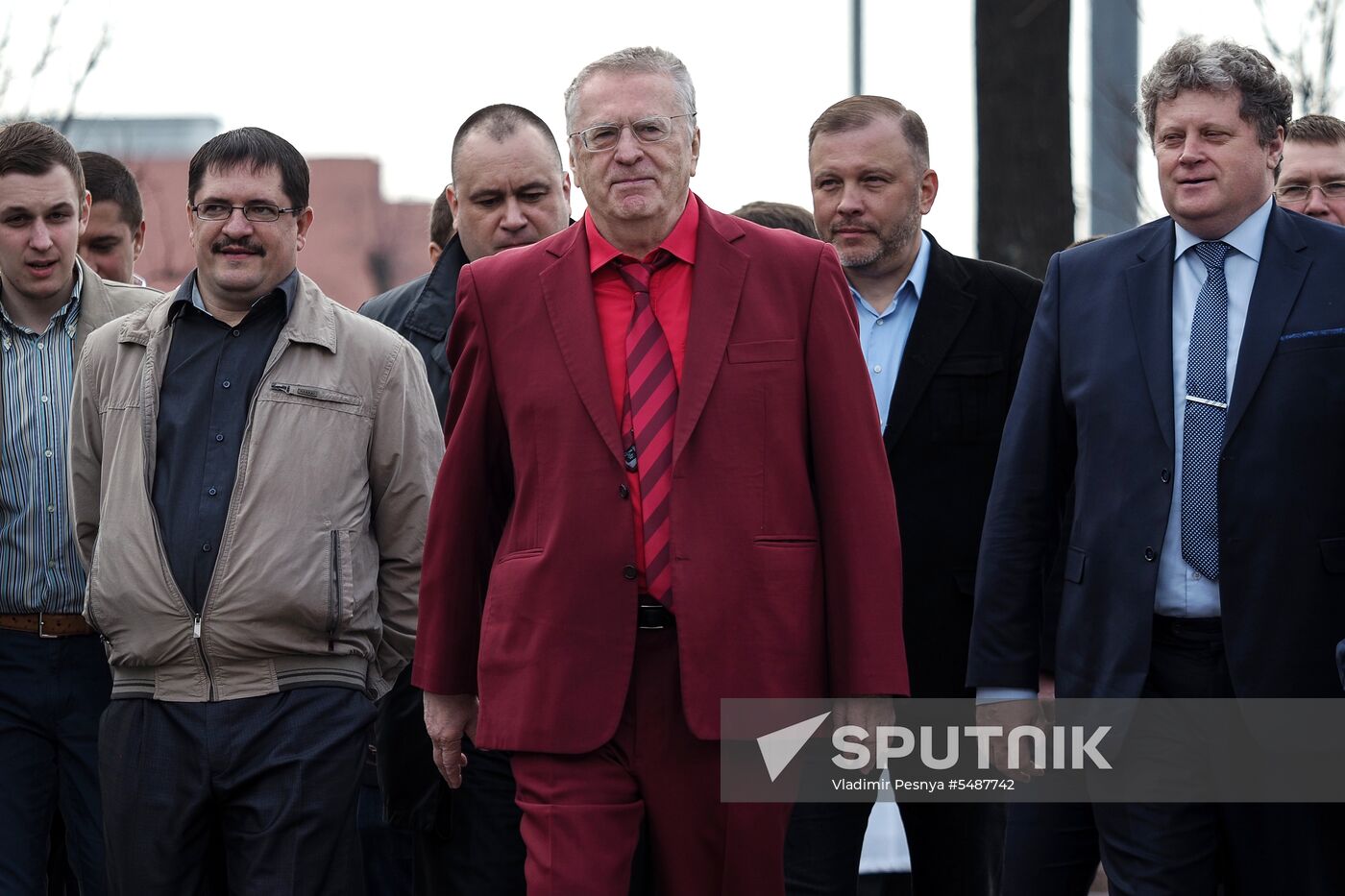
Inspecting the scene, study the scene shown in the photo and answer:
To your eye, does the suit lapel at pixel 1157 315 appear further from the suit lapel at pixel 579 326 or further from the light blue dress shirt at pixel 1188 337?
the suit lapel at pixel 579 326

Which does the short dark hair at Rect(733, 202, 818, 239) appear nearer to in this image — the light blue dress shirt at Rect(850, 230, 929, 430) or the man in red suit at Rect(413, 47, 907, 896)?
the light blue dress shirt at Rect(850, 230, 929, 430)

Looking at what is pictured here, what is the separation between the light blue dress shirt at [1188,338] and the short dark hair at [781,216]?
2072mm

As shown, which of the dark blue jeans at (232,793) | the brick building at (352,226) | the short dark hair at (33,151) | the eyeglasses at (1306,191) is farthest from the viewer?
the brick building at (352,226)

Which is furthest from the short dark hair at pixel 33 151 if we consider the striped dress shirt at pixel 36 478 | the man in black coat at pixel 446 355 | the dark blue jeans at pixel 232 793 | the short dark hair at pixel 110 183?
the dark blue jeans at pixel 232 793

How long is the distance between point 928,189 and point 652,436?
2.16 meters

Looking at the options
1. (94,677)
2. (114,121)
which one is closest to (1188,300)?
(94,677)

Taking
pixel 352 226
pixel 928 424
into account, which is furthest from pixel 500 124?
pixel 352 226

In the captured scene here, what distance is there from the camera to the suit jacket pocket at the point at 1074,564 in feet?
15.2

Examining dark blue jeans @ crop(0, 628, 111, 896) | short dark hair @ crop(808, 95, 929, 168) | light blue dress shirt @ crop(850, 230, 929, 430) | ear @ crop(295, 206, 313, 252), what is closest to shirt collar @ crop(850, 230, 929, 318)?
light blue dress shirt @ crop(850, 230, 929, 430)

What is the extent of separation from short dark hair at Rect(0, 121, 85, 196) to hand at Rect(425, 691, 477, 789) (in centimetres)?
241

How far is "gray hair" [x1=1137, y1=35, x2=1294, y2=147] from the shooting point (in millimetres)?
4652

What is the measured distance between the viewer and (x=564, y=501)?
4.31 m

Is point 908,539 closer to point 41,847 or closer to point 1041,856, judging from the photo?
point 1041,856

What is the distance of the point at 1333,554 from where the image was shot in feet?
14.3
